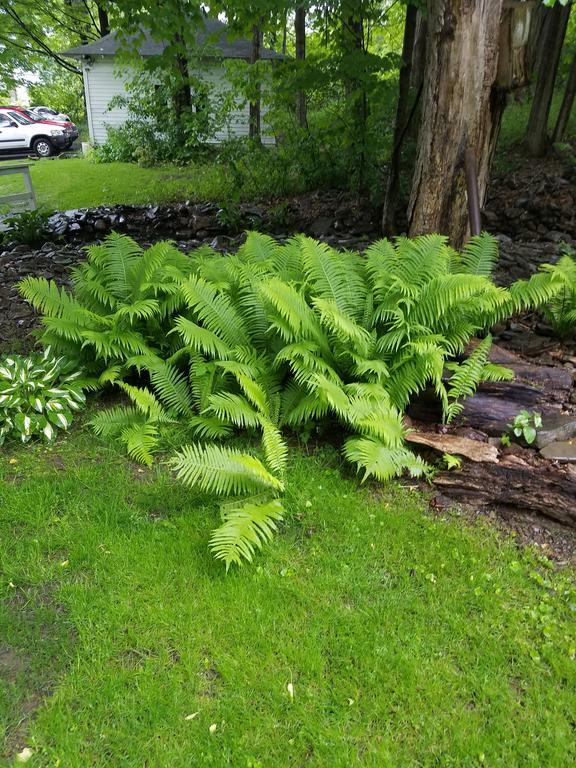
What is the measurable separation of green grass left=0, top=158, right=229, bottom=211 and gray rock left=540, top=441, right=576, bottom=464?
9.52 m

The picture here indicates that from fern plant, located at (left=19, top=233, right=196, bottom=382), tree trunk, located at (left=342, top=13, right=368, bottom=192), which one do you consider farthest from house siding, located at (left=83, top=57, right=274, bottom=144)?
fern plant, located at (left=19, top=233, right=196, bottom=382)

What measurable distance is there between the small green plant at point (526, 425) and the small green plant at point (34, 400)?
3028 millimetres

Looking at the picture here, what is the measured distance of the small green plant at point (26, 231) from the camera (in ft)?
29.2

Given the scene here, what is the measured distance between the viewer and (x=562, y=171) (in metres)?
9.48

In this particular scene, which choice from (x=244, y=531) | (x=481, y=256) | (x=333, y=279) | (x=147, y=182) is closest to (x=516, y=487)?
(x=244, y=531)

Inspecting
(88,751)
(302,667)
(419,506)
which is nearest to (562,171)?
(419,506)

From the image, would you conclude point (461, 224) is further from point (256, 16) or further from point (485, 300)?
point (256, 16)

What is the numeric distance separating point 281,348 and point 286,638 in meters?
2.05

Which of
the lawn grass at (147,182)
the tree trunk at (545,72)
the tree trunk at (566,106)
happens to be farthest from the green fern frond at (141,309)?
the tree trunk at (566,106)

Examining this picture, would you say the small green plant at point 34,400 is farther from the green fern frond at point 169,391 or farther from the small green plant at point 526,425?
the small green plant at point 526,425

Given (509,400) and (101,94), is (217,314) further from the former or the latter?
(101,94)

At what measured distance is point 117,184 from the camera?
14.7 metres

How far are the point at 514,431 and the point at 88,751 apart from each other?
2.78m

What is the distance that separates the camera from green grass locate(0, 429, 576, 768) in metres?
2.11
